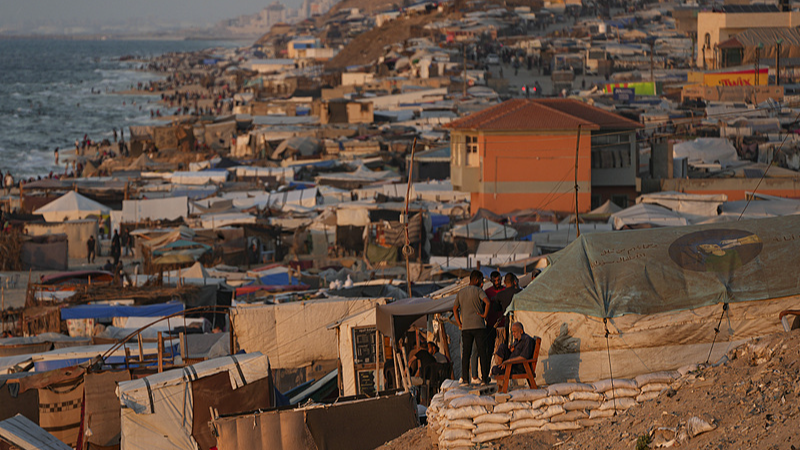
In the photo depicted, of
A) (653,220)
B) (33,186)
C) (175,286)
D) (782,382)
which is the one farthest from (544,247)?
(33,186)

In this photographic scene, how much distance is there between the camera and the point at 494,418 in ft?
25.5

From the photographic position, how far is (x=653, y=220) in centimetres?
2061

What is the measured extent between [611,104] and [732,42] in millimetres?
17623

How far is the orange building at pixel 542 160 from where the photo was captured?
27688mm

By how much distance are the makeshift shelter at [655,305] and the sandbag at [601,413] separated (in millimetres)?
1339

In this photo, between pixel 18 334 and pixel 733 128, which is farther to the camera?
pixel 733 128

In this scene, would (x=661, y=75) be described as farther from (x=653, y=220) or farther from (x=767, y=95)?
(x=653, y=220)

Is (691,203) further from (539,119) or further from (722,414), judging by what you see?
(722,414)

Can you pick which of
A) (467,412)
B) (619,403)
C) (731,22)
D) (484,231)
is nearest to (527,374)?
(467,412)

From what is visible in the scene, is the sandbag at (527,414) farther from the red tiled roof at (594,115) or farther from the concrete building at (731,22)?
the concrete building at (731,22)

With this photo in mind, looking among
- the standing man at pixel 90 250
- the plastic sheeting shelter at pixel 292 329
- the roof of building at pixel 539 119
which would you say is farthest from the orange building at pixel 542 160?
the plastic sheeting shelter at pixel 292 329

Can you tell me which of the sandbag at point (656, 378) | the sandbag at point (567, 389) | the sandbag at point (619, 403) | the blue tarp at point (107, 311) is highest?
the sandbag at point (656, 378)

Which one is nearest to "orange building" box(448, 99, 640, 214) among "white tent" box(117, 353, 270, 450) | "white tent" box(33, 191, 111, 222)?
"white tent" box(33, 191, 111, 222)

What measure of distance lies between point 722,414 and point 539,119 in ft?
71.5
